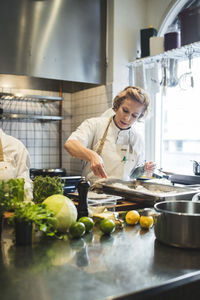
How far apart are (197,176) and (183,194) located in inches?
50.7

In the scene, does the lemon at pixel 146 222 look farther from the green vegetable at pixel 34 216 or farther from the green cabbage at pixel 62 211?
the green vegetable at pixel 34 216

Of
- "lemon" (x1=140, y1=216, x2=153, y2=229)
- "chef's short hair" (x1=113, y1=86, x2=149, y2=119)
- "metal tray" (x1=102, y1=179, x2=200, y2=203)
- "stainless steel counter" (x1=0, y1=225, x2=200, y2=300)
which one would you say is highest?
"chef's short hair" (x1=113, y1=86, x2=149, y2=119)

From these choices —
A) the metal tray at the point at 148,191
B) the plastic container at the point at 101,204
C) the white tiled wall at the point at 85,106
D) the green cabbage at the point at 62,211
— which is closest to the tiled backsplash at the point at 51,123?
the white tiled wall at the point at 85,106

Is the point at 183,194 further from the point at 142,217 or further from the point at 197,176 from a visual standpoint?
the point at 197,176

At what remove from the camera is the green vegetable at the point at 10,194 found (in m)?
1.23

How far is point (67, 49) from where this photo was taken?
4.00 metres

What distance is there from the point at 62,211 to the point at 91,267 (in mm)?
361

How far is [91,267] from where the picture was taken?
3.48ft

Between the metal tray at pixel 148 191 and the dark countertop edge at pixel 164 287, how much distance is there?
813 millimetres

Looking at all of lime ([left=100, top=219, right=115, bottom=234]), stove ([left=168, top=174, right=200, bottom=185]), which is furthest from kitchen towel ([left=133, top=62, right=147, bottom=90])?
A: lime ([left=100, top=219, right=115, bottom=234])

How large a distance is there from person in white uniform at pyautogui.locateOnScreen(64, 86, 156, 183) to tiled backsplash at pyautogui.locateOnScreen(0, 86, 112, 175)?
1.26m

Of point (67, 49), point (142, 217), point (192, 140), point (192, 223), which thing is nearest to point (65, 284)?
Result: point (192, 223)

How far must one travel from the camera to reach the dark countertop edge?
2.93 ft

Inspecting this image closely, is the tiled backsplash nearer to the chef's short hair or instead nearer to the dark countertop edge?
the chef's short hair
